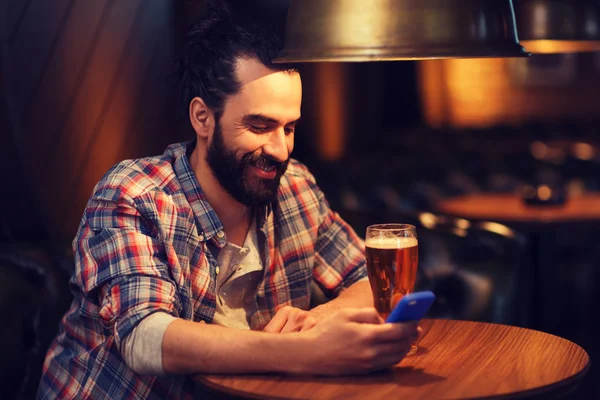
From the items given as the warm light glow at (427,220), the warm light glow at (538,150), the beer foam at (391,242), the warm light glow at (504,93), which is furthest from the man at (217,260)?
the warm light glow at (504,93)

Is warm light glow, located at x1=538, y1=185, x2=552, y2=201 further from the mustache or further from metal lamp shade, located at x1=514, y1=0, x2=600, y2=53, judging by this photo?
the mustache

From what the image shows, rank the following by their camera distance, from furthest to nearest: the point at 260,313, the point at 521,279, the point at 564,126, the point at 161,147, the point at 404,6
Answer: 1. the point at 564,126
2. the point at 521,279
3. the point at 161,147
4. the point at 260,313
5. the point at 404,6

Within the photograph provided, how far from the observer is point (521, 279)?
10.6ft

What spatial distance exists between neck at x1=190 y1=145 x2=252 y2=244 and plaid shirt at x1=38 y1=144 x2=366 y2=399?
0.04 meters

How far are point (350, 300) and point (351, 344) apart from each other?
619 millimetres

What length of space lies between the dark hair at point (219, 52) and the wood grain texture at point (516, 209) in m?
2.19

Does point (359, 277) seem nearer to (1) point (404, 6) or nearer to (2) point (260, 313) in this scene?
(2) point (260, 313)

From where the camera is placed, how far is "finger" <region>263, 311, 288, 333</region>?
6.38ft

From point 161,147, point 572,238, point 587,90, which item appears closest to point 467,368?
point 161,147

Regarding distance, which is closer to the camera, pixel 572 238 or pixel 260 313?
pixel 260 313

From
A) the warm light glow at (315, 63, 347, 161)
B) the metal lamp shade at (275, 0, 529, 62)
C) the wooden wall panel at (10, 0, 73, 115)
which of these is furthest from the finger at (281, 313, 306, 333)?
the warm light glow at (315, 63, 347, 161)

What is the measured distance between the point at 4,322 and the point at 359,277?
93 cm

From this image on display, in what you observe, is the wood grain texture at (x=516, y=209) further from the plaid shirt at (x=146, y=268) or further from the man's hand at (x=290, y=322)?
the man's hand at (x=290, y=322)

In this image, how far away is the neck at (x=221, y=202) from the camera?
2182 mm
